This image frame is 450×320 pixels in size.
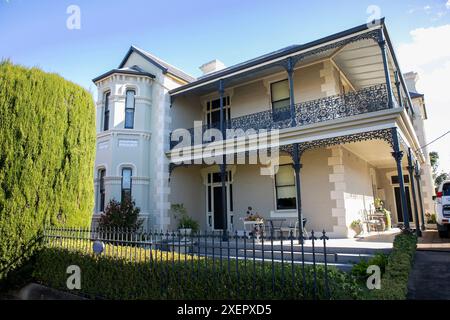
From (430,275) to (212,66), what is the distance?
17.2 meters

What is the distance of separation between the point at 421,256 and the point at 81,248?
7.37 m

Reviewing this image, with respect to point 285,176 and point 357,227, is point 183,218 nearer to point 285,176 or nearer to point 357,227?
point 285,176

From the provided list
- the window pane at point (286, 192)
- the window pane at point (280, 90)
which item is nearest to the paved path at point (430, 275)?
the window pane at point (286, 192)

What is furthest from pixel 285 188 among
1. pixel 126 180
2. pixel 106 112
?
pixel 106 112

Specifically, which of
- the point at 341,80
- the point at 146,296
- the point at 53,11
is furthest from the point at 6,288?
the point at 341,80

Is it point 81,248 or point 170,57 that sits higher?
point 170,57

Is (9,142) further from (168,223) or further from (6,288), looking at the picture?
(168,223)

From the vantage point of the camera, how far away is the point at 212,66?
19328 mm

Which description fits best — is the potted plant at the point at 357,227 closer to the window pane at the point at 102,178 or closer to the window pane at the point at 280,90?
the window pane at the point at 280,90

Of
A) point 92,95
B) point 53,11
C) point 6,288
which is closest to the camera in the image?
point 6,288

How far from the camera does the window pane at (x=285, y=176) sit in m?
11.6

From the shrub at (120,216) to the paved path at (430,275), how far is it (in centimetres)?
827

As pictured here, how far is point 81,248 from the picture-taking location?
5.93m

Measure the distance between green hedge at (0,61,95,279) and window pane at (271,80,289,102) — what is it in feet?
25.1
